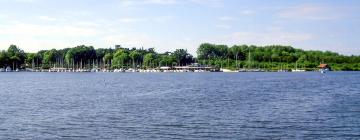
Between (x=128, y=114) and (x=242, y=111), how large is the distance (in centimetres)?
965

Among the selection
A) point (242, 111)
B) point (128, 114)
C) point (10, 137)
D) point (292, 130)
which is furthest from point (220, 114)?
point (10, 137)

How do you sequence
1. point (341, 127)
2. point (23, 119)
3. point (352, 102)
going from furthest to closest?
point (352, 102) → point (23, 119) → point (341, 127)

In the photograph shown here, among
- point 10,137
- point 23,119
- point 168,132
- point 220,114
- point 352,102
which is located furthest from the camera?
point 352,102

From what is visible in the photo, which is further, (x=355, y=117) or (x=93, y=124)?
(x=355, y=117)

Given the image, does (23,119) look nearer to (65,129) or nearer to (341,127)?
(65,129)

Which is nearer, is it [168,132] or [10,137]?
[10,137]

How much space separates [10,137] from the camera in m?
32.0

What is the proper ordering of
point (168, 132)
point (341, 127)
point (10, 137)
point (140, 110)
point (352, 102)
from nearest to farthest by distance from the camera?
point (10, 137) → point (168, 132) → point (341, 127) → point (140, 110) → point (352, 102)

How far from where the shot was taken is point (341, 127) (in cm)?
3625

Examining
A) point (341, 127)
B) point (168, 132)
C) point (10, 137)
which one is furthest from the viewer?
point (341, 127)

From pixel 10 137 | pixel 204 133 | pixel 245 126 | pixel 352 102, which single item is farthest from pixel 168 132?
pixel 352 102

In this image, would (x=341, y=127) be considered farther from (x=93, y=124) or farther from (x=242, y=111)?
(x=93, y=124)

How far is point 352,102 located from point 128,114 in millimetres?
24622

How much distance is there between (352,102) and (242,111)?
1552cm
